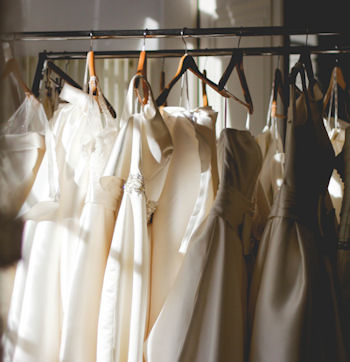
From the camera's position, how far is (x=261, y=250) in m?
0.67

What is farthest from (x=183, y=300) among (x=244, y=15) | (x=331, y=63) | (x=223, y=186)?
(x=244, y=15)

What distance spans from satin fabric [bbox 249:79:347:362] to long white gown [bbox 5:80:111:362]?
348mm

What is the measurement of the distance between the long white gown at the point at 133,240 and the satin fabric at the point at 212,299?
0.15ft

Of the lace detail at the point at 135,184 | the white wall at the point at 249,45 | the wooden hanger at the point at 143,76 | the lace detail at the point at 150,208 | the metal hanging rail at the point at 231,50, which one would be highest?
the white wall at the point at 249,45

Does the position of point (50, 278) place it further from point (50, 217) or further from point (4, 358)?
point (4, 358)

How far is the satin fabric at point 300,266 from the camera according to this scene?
1.95 ft

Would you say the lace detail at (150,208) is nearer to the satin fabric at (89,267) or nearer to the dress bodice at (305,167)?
the satin fabric at (89,267)

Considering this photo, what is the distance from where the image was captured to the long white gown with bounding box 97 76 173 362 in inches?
24.9

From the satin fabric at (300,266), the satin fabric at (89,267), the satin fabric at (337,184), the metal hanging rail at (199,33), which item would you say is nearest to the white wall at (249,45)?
the satin fabric at (337,184)

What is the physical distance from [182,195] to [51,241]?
0.26m

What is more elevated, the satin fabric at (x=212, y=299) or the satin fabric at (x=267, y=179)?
the satin fabric at (x=267, y=179)

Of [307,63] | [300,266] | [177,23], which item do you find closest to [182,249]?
[300,266]

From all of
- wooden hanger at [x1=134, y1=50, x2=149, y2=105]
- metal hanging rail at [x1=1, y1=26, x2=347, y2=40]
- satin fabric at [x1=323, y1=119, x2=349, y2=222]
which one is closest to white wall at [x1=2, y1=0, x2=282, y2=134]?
satin fabric at [x1=323, y1=119, x2=349, y2=222]

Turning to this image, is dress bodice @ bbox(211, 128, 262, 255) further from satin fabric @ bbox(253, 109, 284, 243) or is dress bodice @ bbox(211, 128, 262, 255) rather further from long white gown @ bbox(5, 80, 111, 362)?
long white gown @ bbox(5, 80, 111, 362)
